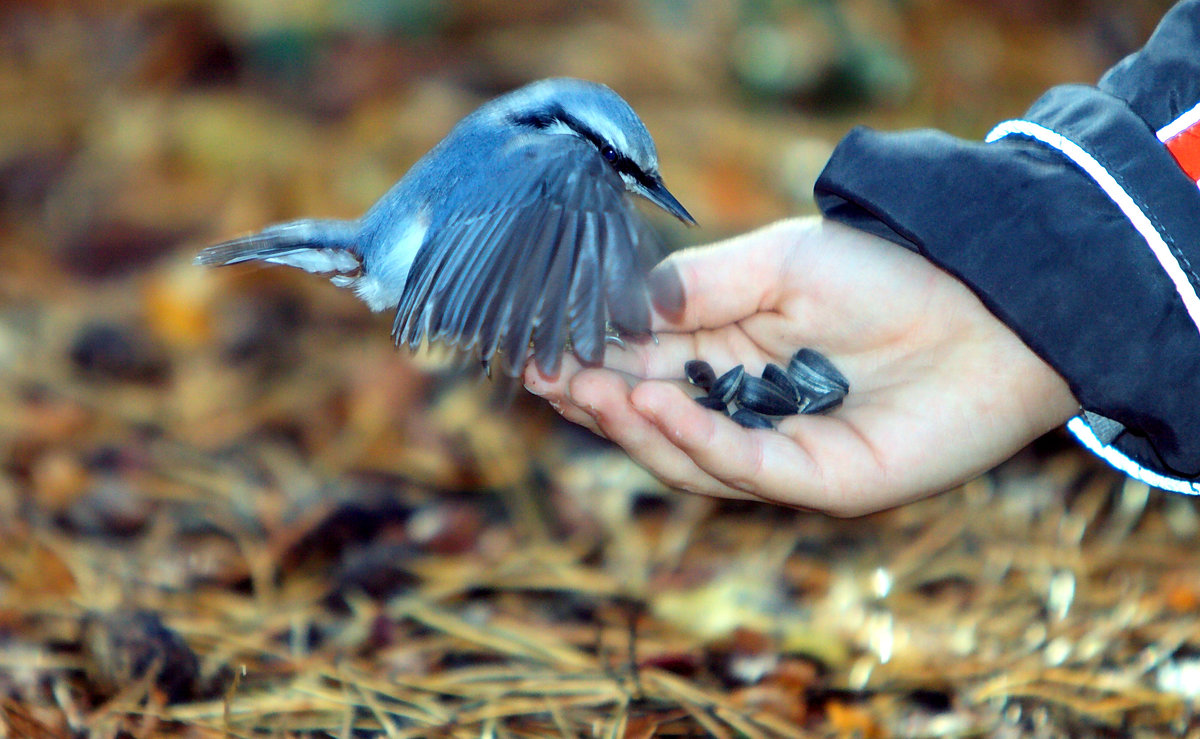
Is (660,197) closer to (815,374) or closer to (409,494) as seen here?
(815,374)

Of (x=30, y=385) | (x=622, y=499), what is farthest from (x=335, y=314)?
(x=622, y=499)

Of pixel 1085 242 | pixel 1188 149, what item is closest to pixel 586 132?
pixel 1085 242

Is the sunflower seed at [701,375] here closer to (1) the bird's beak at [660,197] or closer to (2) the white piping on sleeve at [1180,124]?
(1) the bird's beak at [660,197]

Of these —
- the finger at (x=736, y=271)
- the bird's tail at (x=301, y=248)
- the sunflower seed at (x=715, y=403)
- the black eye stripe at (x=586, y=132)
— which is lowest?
the sunflower seed at (x=715, y=403)

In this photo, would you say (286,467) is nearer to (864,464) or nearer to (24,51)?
(864,464)

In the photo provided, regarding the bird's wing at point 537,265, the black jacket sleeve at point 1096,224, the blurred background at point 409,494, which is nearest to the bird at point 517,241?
the bird's wing at point 537,265

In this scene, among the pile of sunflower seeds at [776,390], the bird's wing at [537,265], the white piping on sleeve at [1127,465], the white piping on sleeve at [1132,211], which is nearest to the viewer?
the bird's wing at [537,265]

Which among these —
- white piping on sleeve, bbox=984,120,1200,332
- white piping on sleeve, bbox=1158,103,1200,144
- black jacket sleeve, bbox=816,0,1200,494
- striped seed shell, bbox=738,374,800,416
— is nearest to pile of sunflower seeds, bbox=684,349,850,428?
striped seed shell, bbox=738,374,800,416

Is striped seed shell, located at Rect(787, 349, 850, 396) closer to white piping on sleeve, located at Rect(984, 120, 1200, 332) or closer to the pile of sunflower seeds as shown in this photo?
the pile of sunflower seeds

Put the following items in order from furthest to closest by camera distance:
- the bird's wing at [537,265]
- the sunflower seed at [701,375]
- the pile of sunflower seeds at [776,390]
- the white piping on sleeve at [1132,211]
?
the sunflower seed at [701,375] → the pile of sunflower seeds at [776,390] → the white piping on sleeve at [1132,211] → the bird's wing at [537,265]
